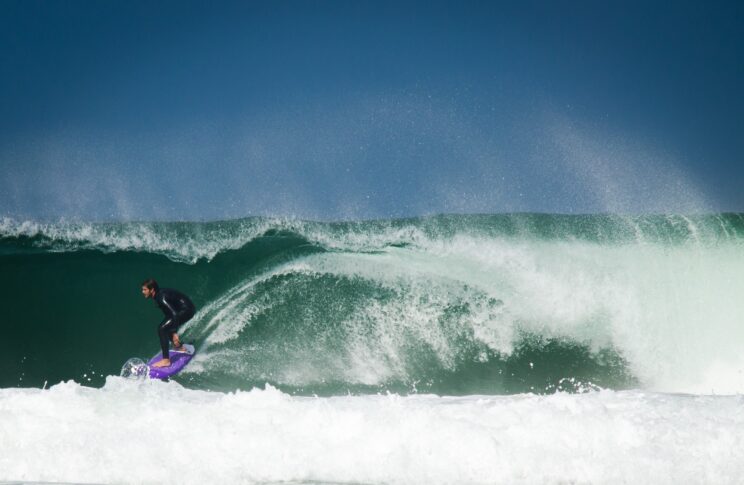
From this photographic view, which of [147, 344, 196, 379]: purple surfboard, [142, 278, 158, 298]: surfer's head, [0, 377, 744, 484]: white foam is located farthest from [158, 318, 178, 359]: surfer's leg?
[0, 377, 744, 484]: white foam

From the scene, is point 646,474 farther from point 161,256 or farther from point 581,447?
point 161,256

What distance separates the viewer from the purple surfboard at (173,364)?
6566mm

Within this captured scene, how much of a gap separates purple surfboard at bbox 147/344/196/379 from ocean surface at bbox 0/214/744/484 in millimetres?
138

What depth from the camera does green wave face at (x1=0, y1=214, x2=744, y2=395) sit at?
691 cm

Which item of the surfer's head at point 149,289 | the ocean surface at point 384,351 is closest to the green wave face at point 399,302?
the ocean surface at point 384,351

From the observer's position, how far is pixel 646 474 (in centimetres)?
Answer: 361

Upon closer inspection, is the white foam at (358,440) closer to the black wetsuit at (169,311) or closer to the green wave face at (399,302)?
the black wetsuit at (169,311)

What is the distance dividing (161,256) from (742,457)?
8.51 meters

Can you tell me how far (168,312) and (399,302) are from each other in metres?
3.05

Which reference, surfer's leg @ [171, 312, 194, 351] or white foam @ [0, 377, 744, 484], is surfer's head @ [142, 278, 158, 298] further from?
white foam @ [0, 377, 744, 484]

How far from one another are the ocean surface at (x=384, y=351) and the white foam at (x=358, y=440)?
1 centimetres

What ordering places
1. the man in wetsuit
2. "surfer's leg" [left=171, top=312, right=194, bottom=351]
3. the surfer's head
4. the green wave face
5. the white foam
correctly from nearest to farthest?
1. the white foam
2. the surfer's head
3. the man in wetsuit
4. "surfer's leg" [left=171, top=312, right=194, bottom=351]
5. the green wave face

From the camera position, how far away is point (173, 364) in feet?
21.9

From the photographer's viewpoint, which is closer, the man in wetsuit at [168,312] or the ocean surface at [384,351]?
the ocean surface at [384,351]
